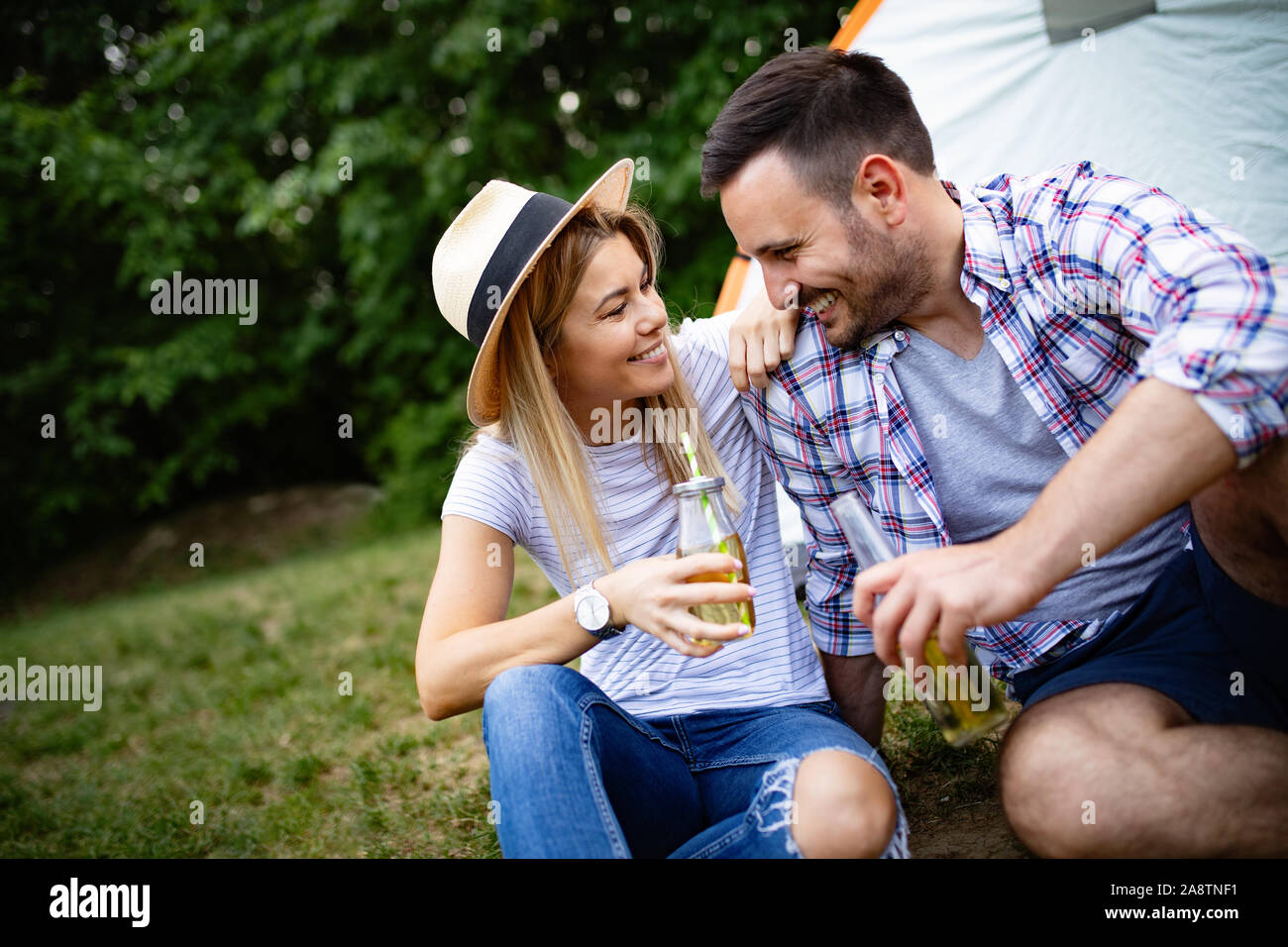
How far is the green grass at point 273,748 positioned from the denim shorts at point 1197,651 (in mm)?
682

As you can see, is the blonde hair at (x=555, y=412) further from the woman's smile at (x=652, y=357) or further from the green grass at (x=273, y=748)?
the green grass at (x=273, y=748)

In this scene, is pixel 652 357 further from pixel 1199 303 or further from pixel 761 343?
pixel 1199 303

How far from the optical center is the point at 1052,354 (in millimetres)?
1779

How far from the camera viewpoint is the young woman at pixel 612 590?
5.12 ft

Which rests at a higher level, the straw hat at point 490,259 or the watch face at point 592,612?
the straw hat at point 490,259

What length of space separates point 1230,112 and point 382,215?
682 centimetres

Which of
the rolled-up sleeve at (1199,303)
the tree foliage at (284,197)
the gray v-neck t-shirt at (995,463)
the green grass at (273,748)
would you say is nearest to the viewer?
the rolled-up sleeve at (1199,303)

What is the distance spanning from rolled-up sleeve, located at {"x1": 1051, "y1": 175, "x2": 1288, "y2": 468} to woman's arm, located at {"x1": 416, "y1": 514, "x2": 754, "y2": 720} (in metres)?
0.73

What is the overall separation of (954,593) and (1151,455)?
0.34 metres

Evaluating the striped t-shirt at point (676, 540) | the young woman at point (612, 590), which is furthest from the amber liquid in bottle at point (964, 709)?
the striped t-shirt at point (676, 540)

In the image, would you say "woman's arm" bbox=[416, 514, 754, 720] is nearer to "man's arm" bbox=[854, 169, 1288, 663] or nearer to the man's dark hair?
"man's arm" bbox=[854, 169, 1288, 663]

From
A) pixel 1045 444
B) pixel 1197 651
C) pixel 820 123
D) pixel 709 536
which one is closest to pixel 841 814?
pixel 709 536

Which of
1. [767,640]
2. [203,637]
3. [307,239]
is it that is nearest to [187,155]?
[307,239]

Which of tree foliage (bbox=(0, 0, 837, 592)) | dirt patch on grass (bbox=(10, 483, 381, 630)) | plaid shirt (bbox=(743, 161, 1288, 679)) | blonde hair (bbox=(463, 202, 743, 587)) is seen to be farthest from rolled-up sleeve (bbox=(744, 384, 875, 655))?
dirt patch on grass (bbox=(10, 483, 381, 630))
